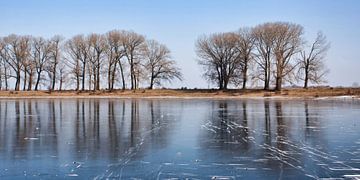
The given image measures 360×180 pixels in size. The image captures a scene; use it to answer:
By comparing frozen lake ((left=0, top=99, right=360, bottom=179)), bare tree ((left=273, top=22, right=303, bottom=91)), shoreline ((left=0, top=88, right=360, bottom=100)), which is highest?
bare tree ((left=273, top=22, right=303, bottom=91))

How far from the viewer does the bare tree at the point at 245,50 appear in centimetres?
7306

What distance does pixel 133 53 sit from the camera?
78750 millimetres

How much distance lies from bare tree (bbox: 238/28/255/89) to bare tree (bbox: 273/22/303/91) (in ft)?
17.0

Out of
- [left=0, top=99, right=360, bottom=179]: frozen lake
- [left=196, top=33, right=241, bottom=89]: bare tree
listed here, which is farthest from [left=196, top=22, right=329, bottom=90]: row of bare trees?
[left=0, top=99, right=360, bottom=179]: frozen lake

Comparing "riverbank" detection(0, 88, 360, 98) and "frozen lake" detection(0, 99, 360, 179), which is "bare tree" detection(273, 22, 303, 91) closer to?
"riverbank" detection(0, 88, 360, 98)

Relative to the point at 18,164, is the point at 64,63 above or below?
above

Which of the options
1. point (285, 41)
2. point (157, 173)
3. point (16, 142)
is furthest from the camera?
point (285, 41)

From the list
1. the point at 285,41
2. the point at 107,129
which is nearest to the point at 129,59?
the point at 285,41

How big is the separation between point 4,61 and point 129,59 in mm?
22080

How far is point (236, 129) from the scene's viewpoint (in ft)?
60.6

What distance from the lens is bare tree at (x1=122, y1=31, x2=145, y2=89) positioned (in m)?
78.4

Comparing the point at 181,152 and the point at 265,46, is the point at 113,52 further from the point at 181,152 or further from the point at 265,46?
the point at 181,152

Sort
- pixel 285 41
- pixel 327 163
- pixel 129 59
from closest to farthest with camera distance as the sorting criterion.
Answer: pixel 327 163 → pixel 285 41 → pixel 129 59

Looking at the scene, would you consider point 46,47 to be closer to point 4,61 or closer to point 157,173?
point 4,61
